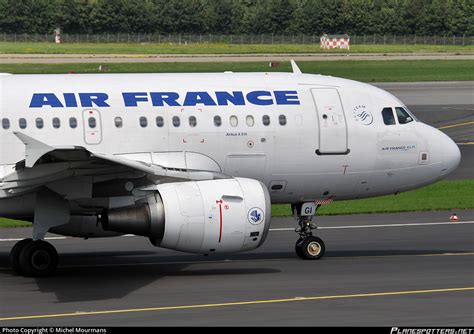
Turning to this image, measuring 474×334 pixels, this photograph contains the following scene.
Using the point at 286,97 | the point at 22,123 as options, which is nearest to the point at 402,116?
the point at 286,97

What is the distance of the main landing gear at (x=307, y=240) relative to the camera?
26422 mm

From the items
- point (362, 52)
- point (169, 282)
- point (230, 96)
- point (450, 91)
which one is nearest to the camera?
point (169, 282)

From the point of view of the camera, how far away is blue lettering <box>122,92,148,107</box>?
81.0 feet

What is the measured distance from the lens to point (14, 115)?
24.2 m

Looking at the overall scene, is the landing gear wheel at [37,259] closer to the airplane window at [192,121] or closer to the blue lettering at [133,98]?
the blue lettering at [133,98]

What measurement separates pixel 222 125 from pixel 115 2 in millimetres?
124015

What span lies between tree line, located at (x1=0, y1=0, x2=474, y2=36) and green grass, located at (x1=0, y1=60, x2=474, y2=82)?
51765 mm

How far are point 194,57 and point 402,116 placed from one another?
7846 cm

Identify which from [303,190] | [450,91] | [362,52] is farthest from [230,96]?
A: [362,52]

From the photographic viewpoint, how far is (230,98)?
25.4 meters

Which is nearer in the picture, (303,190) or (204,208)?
(204,208)

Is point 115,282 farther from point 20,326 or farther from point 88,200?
point 20,326

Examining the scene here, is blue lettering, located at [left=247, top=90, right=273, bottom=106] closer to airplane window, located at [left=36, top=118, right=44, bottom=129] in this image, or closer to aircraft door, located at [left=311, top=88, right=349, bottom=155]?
aircraft door, located at [left=311, top=88, right=349, bottom=155]

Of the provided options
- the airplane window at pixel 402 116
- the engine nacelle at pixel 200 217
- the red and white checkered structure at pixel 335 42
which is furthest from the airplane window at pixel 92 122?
the red and white checkered structure at pixel 335 42
